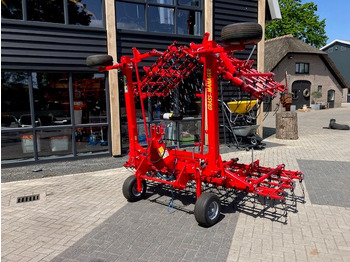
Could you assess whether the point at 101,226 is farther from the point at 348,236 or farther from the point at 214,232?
the point at 348,236

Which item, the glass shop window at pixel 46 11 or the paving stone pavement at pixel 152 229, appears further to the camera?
the glass shop window at pixel 46 11

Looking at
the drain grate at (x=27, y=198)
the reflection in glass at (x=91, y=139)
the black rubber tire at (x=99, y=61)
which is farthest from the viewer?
the reflection in glass at (x=91, y=139)

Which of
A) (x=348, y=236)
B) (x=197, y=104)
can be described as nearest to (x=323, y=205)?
(x=348, y=236)

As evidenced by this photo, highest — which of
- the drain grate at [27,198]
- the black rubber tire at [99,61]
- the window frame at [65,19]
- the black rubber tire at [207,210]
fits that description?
→ the window frame at [65,19]

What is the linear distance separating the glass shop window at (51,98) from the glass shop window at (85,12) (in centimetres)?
160

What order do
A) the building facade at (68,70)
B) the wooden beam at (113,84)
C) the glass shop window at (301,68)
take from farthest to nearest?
the glass shop window at (301,68) < the wooden beam at (113,84) < the building facade at (68,70)

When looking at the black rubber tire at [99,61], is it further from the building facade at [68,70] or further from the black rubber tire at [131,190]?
the building facade at [68,70]

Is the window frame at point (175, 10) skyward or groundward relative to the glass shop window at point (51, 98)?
Answer: skyward

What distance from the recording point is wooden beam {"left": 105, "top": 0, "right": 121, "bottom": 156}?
802 centimetres

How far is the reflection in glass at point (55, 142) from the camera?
786cm

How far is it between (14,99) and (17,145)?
1240mm

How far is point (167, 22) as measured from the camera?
9195 mm

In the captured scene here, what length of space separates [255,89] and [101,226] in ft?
10.3

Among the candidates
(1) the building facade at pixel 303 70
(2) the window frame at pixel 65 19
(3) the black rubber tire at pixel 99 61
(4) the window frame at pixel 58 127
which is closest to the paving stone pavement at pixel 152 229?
(4) the window frame at pixel 58 127
